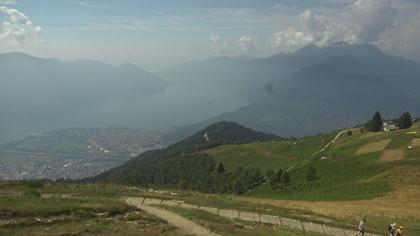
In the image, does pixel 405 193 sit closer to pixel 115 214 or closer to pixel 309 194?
pixel 309 194

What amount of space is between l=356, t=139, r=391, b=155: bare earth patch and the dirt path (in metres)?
63.8

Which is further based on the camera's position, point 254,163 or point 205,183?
point 254,163

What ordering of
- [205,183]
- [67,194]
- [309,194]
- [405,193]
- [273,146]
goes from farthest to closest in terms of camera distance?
[273,146] → [205,183] → [309,194] → [405,193] → [67,194]

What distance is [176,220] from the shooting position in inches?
1494

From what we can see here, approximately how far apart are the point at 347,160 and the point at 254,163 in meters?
60.3

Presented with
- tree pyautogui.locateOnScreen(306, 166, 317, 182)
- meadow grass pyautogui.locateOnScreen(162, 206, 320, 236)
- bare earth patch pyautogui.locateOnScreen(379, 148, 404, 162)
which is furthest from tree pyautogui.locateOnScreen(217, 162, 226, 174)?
meadow grass pyautogui.locateOnScreen(162, 206, 320, 236)

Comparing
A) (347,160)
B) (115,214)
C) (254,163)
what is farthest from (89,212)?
(254,163)

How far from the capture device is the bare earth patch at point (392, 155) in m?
83.4

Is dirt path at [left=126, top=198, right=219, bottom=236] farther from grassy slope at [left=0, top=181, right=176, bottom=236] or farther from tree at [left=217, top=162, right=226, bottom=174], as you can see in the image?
tree at [left=217, top=162, right=226, bottom=174]

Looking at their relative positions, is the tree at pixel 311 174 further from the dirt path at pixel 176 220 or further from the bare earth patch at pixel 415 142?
the dirt path at pixel 176 220

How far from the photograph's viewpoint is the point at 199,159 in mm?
190250

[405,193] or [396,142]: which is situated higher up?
[396,142]

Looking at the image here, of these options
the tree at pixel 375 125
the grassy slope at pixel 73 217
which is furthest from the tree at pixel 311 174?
the tree at pixel 375 125

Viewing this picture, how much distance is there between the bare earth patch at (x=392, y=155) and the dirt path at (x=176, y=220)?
2103 inches
